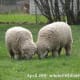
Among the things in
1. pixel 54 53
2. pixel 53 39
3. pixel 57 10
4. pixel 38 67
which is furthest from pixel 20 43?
pixel 57 10

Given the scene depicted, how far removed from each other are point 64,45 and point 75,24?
1590 centimetres

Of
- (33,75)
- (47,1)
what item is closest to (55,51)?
(33,75)

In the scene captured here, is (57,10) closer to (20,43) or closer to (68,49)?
(68,49)

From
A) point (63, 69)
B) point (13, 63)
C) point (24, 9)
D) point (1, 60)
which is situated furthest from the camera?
point (24, 9)

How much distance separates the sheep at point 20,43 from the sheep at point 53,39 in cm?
31

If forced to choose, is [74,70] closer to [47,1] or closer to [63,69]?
[63,69]

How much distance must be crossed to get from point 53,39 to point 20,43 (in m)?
1.04

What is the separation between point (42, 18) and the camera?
112 feet

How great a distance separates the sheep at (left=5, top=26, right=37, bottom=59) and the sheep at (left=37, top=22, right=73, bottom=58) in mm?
308

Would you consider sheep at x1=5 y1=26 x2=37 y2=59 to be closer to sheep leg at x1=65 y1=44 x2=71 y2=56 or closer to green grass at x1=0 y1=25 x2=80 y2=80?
green grass at x1=0 y1=25 x2=80 y2=80

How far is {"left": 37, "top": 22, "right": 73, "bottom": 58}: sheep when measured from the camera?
1384cm

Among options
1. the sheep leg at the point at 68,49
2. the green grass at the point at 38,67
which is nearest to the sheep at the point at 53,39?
the sheep leg at the point at 68,49

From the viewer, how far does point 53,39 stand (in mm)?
14180

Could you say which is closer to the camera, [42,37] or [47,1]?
[42,37]
